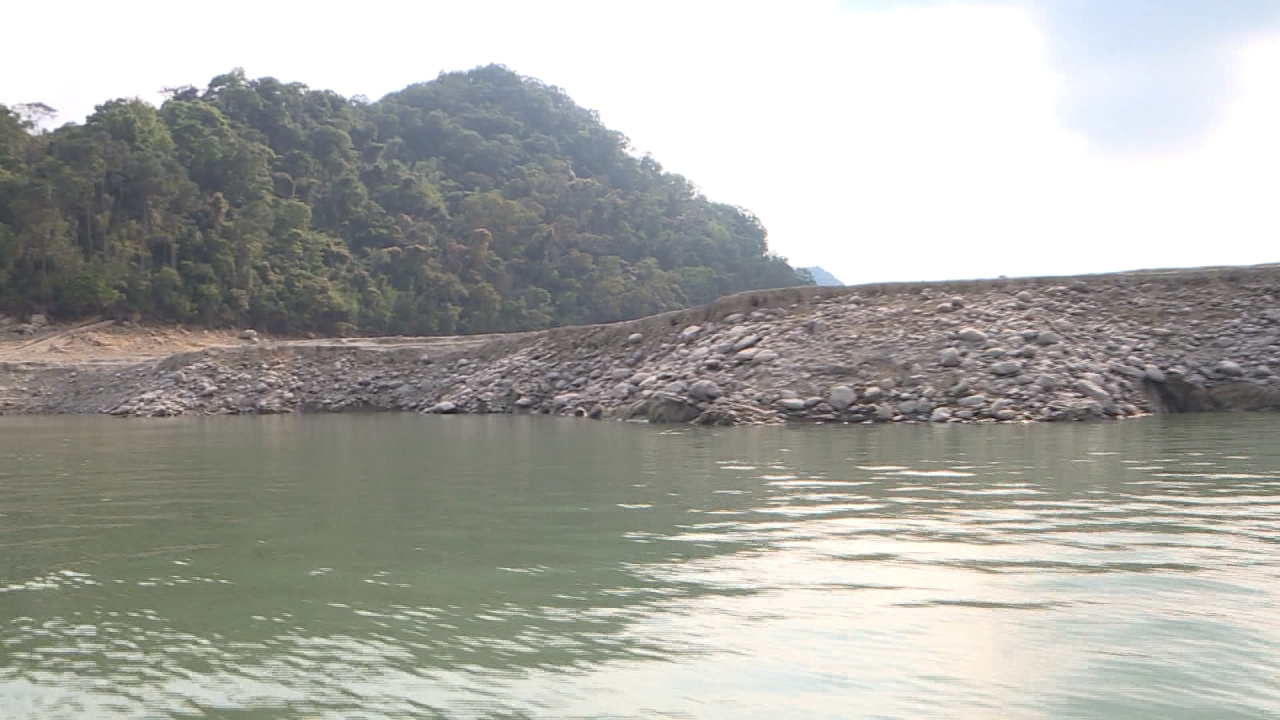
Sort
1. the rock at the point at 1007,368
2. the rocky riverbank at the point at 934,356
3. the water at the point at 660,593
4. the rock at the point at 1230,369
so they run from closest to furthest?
the water at the point at 660,593 → the rocky riverbank at the point at 934,356 → the rock at the point at 1007,368 → the rock at the point at 1230,369

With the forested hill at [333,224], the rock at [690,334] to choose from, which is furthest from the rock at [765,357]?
the forested hill at [333,224]

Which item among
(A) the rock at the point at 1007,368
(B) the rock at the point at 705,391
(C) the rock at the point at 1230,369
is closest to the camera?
(A) the rock at the point at 1007,368

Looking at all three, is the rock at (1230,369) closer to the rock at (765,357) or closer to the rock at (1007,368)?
the rock at (1007,368)

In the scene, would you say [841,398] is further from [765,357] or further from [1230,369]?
[1230,369]

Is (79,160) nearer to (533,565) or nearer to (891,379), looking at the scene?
(891,379)

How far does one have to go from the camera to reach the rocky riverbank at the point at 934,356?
13.7 metres

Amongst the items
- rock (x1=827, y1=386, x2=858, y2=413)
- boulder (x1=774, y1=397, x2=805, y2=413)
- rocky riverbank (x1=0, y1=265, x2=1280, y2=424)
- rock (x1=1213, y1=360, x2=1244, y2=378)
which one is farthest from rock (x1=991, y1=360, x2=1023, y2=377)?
rock (x1=1213, y1=360, x2=1244, y2=378)

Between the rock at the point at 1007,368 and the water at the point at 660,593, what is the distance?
5.74 metres

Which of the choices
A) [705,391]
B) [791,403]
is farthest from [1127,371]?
[705,391]

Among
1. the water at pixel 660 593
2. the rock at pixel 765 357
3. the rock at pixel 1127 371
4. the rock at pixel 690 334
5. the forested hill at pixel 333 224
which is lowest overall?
the water at pixel 660 593

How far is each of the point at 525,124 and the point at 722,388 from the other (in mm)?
74386

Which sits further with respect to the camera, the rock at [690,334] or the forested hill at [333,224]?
the forested hill at [333,224]

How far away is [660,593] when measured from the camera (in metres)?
3.87

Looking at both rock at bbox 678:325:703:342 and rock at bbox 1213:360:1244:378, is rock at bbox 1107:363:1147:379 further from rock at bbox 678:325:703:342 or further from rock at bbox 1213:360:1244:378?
rock at bbox 678:325:703:342
